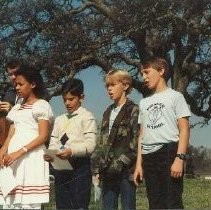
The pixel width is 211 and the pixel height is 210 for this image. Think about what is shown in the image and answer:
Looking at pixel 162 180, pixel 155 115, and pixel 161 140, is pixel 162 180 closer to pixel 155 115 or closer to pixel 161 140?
pixel 161 140

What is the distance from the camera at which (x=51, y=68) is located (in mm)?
24750

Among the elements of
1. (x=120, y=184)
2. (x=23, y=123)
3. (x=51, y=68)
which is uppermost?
(x=51, y=68)

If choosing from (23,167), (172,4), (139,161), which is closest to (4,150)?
Answer: (23,167)

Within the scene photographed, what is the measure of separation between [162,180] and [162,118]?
0.49 m

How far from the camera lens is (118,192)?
5.75 meters

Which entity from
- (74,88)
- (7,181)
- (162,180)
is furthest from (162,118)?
(7,181)

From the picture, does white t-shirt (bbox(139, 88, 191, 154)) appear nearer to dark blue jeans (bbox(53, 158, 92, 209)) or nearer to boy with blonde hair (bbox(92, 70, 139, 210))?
boy with blonde hair (bbox(92, 70, 139, 210))

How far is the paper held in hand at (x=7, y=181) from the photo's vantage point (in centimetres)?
551

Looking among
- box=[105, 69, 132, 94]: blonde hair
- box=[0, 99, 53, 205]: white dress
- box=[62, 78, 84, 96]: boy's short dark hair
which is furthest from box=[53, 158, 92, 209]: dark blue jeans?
box=[105, 69, 132, 94]: blonde hair

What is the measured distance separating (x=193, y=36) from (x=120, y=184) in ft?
64.4

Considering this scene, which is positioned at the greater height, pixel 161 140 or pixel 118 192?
pixel 161 140

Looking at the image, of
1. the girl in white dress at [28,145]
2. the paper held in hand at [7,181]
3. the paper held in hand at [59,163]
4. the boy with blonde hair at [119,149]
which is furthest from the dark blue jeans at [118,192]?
the paper held in hand at [7,181]

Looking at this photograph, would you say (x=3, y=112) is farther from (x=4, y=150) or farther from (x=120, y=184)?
(x=120, y=184)

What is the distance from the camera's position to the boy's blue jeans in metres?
5.28
